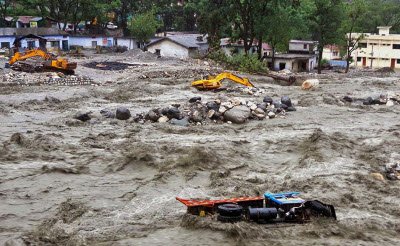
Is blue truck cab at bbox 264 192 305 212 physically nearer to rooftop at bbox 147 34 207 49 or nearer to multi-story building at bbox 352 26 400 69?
rooftop at bbox 147 34 207 49

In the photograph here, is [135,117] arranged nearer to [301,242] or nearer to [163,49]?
[301,242]

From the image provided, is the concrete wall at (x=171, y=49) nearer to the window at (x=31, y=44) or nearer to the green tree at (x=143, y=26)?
the green tree at (x=143, y=26)

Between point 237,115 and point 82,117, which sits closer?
point 82,117

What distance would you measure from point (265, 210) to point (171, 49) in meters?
40.9

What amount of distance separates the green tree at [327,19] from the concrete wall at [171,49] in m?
12.6

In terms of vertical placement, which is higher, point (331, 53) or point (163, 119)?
point (331, 53)

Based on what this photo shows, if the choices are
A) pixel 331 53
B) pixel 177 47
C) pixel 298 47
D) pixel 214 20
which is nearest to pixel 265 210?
pixel 214 20

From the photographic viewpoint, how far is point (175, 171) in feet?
42.2

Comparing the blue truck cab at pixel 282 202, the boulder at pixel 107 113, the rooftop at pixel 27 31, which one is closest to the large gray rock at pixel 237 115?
the boulder at pixel 107 113

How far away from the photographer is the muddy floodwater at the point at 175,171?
29.4 ft

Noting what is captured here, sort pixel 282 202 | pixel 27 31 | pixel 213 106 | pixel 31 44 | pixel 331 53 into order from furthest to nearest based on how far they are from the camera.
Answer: pixel 331 53, pixel 27 31, pixel 31 44, pixel 213 106, pixel 282 202

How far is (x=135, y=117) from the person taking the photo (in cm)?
1919

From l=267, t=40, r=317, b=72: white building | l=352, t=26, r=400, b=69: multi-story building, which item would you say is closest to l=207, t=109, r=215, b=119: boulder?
l=267, t=40, r=317, b=72: white building

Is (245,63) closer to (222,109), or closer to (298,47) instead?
(298,47)
